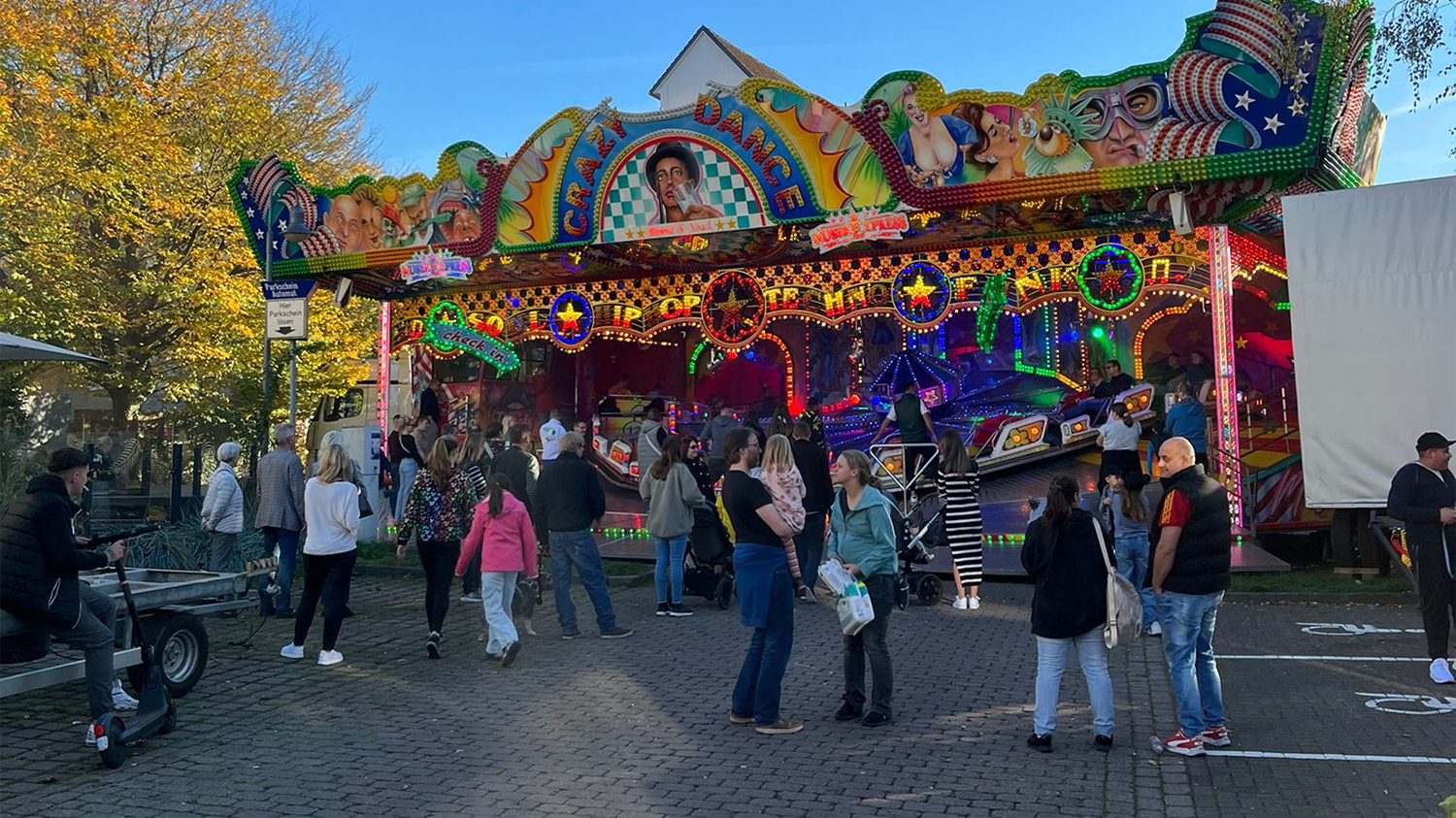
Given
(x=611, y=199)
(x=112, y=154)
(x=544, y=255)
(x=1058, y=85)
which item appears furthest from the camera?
(x=112, y=154)

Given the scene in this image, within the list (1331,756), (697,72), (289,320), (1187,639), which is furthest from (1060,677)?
(697,72)

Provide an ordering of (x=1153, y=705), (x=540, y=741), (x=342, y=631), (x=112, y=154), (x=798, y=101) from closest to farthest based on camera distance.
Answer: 1. (x=540, y=741)
2. (x=1153, y=705)
3. (x=342, y=631)
4. (x=798, y=101)
5. (x=112, y=154)

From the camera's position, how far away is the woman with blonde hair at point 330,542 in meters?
8.44

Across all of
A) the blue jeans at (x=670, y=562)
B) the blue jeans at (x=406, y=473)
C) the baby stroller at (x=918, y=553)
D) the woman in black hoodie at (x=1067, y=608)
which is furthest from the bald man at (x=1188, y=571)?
the blue jeans at (x=406, y=473)

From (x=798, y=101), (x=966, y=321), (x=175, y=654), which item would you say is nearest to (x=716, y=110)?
(x=798, y=101)

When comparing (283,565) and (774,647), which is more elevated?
(283,565)

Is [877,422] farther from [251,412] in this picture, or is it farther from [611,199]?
[251,412]

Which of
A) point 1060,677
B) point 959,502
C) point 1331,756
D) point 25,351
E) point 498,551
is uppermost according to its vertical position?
point 25,351

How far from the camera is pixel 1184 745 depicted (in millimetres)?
5980

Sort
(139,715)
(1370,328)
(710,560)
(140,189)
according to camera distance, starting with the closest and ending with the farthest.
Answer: (139,715)
(1370,328)
(710,560)
(140,189)

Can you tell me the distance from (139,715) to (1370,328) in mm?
9989

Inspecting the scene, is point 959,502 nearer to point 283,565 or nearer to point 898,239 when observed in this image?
point 898,239

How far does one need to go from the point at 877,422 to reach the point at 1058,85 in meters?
7.58

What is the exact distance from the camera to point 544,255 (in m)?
16.9
